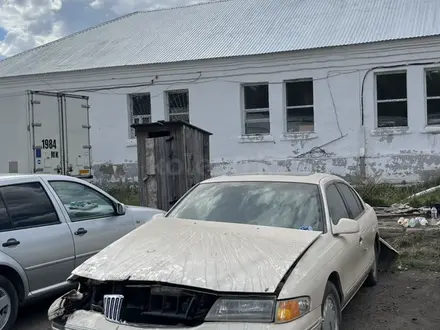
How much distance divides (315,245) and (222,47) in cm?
1341

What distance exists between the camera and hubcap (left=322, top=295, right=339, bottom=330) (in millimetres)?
3996

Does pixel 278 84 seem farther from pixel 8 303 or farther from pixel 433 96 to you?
pixel 8 303

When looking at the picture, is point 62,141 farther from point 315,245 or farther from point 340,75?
point 315,245

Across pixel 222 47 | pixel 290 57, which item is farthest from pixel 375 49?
pixel 222 47

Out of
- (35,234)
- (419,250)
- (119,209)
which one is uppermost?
(119,209)

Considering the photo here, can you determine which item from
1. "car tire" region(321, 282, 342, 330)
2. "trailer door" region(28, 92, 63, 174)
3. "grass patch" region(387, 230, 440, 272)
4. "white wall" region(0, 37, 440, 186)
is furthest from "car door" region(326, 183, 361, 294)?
"white wall" region(0, 37, 440, 186)

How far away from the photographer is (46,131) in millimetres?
12461

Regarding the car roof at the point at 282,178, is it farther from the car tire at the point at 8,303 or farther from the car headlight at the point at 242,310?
the car tire at the point at 8,303

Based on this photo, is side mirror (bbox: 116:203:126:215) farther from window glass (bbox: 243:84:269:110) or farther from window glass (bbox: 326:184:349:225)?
window glass (bbox: 243:84:269:110)

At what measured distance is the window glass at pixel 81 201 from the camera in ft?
19.3

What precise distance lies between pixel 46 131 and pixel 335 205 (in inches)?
355

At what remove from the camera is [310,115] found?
625 inches

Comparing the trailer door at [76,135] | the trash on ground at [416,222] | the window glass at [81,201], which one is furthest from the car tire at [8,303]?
the trailer door at [76,135]

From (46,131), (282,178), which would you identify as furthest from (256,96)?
(282,178)
